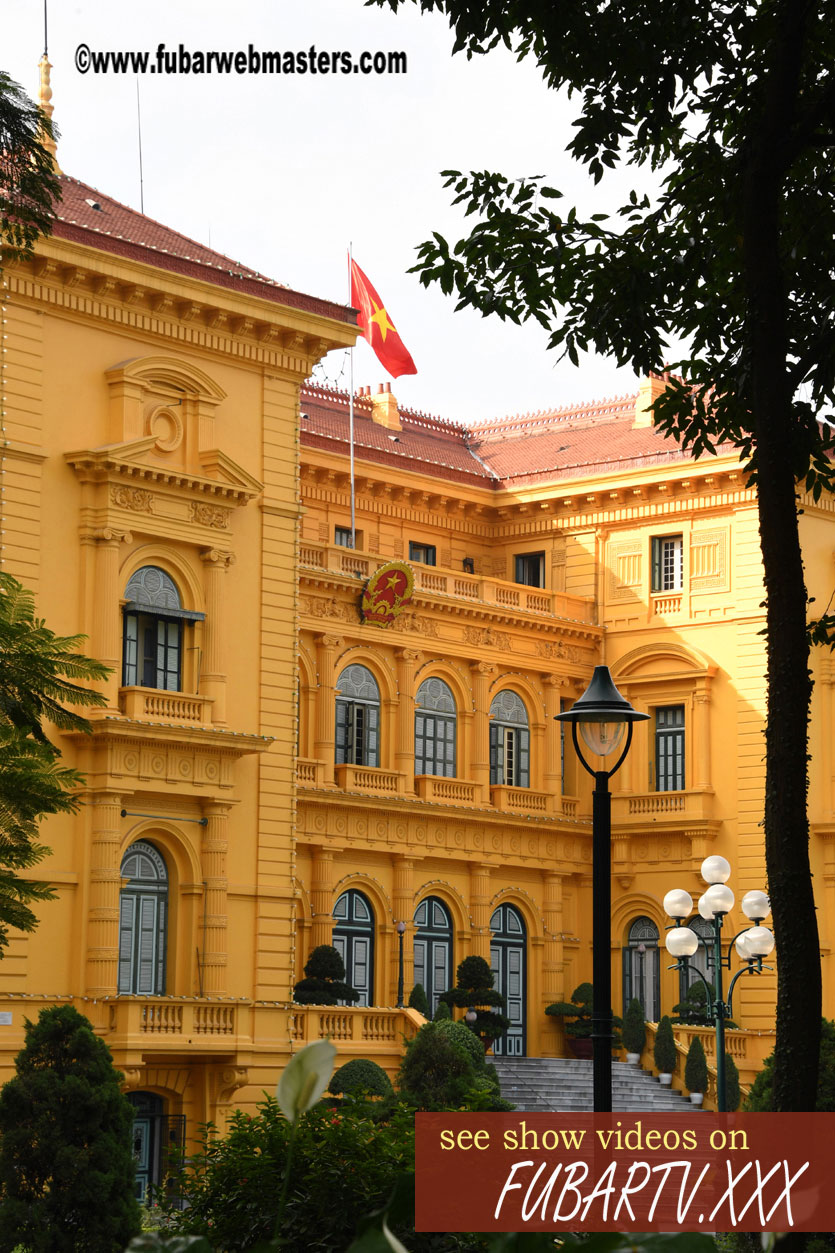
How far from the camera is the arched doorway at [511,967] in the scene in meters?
41.0

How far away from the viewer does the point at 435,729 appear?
4112cm

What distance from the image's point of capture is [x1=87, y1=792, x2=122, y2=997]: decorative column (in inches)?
1131

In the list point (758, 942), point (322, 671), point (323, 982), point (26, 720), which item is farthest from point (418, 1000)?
point (26, 720)

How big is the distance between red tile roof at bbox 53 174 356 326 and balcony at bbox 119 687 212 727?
A: 6995mm

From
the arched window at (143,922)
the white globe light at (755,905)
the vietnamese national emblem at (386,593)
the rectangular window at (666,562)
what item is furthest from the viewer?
the rectangular window at (666,562)

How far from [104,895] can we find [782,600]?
68.3ft

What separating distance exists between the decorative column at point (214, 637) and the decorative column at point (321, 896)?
7081mm

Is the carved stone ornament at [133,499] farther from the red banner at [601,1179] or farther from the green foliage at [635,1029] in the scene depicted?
the red banner at [601,1179]

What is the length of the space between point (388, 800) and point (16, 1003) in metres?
12.3

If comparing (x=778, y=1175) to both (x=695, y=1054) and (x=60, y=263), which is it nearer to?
(x=60, y=263)

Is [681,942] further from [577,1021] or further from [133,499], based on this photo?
[577,1021]

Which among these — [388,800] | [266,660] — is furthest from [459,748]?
[266,660]

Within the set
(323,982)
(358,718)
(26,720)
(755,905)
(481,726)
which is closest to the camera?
(26,720)

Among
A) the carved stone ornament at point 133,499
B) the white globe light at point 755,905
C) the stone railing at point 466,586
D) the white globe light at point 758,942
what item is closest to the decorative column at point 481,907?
the stone railing at point 466,586
